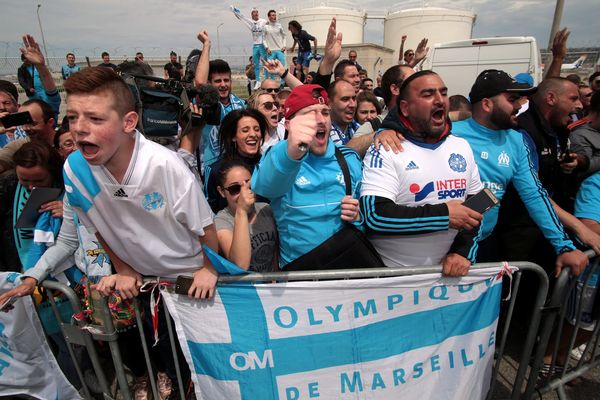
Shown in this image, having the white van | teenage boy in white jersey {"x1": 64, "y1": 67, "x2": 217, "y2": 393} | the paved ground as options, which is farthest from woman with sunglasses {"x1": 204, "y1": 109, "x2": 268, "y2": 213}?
the white van

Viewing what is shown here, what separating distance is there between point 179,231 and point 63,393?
1.58 meters

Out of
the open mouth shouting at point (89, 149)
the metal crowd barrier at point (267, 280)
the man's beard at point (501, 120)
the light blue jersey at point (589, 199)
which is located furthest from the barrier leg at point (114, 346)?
the light blue jersey at point (589, 199)

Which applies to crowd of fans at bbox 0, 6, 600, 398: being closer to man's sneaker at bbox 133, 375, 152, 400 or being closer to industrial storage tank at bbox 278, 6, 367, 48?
man's sneaker at bbox 133, 375, 152, 400

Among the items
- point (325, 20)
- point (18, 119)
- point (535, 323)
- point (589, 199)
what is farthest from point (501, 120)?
point (325, 20)

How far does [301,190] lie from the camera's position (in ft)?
6.93

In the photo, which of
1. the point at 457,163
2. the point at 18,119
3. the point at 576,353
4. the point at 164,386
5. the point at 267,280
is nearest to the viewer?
the point at 267,280

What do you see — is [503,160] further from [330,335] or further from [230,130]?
[230,130]

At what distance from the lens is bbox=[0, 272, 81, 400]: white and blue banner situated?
88.4 inches

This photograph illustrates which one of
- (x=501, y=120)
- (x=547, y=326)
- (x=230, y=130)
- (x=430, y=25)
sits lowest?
(x=547, y=326)

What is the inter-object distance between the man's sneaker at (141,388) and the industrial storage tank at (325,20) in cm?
3968

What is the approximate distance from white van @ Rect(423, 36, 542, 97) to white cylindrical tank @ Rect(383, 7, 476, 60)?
112ft

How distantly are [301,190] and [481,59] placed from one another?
7.93 metres

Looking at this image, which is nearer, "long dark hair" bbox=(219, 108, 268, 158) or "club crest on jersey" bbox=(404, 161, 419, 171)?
"club crest on jersey" bbox=(404, 161, 419, 171)

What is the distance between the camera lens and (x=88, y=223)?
200 centimetres
